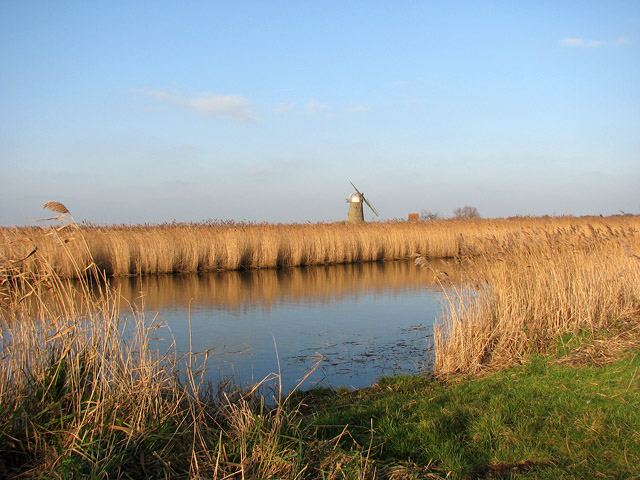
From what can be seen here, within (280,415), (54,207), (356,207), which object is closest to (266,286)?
(280,415)

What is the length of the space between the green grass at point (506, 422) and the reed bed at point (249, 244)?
30.6ft

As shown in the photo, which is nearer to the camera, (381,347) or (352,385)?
(352,385)

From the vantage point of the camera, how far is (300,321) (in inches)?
387

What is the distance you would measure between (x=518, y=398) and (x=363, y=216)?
111 feet

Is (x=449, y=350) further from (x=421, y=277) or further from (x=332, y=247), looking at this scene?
(x=332, y=247)

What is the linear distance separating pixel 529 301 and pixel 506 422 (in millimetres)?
3073

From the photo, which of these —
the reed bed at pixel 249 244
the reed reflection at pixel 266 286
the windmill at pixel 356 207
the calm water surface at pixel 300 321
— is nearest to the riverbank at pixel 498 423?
the calm water surface at pixel 300 321

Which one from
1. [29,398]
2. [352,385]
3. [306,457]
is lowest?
[352,385]

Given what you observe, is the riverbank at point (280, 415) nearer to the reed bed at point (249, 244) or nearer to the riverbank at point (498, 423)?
the riverbank at point (498, 423)

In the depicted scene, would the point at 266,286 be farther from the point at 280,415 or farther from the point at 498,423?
the point at 498,423

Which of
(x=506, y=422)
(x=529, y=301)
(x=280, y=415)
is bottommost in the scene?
(x=506, y=422)

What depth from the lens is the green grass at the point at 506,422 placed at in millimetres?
3467

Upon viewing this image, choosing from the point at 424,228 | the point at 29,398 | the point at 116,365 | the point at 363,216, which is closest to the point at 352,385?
the point at 116,365

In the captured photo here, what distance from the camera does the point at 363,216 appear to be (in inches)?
1503
